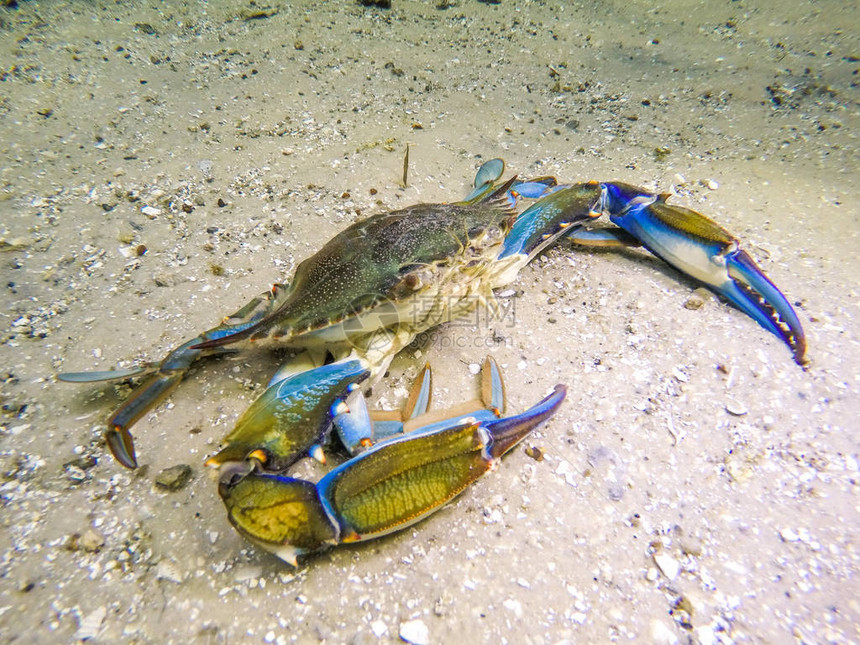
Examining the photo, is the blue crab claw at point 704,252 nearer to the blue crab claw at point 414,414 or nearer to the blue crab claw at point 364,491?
the blue crab claw at point 414,414

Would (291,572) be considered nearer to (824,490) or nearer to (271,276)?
(271,276)

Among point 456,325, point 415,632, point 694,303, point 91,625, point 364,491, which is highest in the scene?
point 694,303

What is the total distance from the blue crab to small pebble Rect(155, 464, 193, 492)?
0.50ft

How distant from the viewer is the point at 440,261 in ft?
7.11

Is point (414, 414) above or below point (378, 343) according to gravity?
below

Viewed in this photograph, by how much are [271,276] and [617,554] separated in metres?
2.76

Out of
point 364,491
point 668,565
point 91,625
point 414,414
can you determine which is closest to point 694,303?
point 668,565

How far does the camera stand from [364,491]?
168 centimetres

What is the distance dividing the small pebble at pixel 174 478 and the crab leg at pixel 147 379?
0.14 metres

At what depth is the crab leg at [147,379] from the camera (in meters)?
1.96

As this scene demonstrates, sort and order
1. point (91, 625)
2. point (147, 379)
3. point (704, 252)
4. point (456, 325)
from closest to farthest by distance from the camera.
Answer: point (91, 625) < point (147, 379) < point (704, 252) < point (456, 325)

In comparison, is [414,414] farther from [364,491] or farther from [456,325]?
[456,325]

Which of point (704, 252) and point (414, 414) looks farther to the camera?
point (704, 252)

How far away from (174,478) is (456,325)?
1795 millimetres
